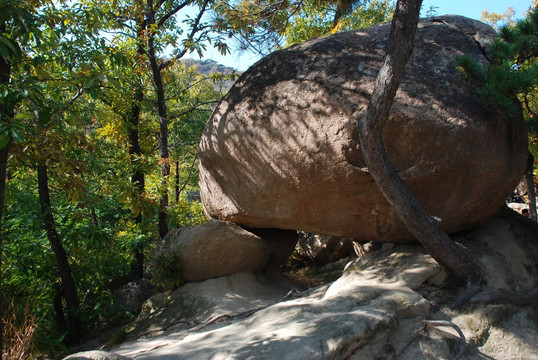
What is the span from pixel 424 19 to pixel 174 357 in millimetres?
4908

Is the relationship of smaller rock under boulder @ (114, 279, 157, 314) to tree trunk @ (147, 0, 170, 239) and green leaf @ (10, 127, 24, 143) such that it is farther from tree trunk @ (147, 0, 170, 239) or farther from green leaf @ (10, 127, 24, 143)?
green leaf @ (10, 127, 24, 143)

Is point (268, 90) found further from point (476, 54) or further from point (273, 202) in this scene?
point (476, 54)

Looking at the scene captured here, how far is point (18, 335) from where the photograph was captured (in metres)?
4.28

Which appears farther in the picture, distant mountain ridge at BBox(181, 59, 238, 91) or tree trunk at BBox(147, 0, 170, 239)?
distant mountain ridge at BBox(181, 59, 238, 91)

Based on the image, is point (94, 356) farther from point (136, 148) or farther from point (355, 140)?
point (136, 148)

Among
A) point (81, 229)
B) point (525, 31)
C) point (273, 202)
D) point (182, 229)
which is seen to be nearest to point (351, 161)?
point (273, 202)

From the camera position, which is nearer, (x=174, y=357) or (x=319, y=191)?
(x=174, y=357)

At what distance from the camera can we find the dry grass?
4.19 metres

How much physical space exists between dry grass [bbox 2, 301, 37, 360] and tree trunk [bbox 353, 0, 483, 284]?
365 cm

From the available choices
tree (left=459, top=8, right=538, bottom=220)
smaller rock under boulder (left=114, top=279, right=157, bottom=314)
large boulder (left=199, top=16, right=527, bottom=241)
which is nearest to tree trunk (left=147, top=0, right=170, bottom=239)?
smaller rock under boulder (left=114, top=279, right=157, bottom=314)

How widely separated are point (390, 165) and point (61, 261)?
13.6 feet

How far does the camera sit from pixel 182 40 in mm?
7156

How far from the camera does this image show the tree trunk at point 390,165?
12.0 feet

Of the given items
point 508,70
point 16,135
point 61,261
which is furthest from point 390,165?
point 61,261
